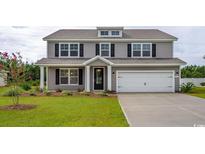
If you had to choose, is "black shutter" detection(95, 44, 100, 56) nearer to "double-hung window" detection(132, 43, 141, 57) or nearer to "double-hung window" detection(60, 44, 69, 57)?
"double-hung window" detection(60, 44, 69, 57)

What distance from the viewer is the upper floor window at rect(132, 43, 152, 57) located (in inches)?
1030

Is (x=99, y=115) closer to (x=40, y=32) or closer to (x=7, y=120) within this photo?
(x=7, y=120)

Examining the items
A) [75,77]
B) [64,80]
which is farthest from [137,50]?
[64,80]

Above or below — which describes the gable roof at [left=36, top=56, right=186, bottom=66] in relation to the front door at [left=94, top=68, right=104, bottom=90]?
above

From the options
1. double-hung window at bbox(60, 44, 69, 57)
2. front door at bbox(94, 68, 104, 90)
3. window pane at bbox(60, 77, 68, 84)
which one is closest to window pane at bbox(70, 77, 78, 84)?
window pane at bbox(60, 77, 68, 84)

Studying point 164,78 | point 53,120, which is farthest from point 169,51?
point 53,120

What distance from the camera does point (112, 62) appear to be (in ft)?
81.0

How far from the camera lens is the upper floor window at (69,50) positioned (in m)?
26.2

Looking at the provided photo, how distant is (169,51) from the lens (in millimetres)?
26359

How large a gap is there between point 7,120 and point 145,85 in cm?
1648

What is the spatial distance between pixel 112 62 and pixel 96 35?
3.88 m

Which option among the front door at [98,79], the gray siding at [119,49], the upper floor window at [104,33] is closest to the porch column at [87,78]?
the front door at [98,79]

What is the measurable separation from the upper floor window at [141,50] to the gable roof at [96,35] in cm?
67
